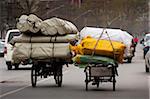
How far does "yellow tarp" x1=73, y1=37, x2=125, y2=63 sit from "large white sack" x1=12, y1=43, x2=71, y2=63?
2.09ft

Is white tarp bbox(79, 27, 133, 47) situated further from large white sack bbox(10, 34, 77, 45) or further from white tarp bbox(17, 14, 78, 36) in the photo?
white tarp bbox(17, 14, 78, 36)

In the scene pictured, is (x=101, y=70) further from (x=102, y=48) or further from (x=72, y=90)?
(x=72, y=90)

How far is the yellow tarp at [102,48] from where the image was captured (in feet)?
61.4

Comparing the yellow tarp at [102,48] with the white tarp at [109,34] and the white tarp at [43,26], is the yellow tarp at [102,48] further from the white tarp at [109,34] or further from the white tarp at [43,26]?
the white tarp at [43,26]

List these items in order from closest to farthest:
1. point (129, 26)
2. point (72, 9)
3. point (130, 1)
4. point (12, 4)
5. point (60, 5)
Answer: point (12, 4) < point (60, 5) < point (72, 9) < point (130, 1) < point (129, 26)

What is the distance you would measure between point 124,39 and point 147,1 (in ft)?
287

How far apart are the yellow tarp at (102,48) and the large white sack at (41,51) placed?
25.1 inches

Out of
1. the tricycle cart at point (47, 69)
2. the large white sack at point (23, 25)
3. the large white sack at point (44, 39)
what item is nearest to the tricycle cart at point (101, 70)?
the large white sack at point (44, 39)

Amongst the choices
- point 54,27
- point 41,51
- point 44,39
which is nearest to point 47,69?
point 41,51

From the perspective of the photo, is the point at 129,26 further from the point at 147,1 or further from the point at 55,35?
the point at 55,35

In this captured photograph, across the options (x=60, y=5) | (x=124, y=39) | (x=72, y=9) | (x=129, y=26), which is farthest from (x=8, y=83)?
(x=129, y=26)

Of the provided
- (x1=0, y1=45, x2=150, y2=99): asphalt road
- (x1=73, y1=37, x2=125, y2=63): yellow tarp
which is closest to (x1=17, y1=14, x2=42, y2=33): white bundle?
Answer: (x1=73, y1=37, x2=125, y2=63): yellow tarp

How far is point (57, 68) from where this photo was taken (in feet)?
67.2

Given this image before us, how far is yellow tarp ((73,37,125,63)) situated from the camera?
18.7 metres
